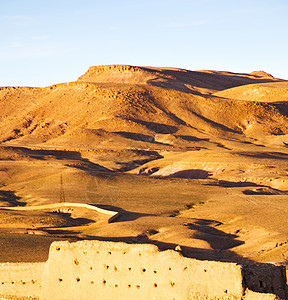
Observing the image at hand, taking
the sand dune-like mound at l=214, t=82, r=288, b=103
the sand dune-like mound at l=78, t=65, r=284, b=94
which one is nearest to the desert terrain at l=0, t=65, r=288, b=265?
the sand dune-like mound at l=214, t=82, r=288, b=103

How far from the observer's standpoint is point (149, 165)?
1975 inches

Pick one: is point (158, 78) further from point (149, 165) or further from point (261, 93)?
point (149, 165)

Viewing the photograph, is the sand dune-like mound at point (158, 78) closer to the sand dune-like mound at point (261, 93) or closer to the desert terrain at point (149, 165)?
the desert terrain at point (149, 165)

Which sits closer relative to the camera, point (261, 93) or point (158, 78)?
point (261, 93)

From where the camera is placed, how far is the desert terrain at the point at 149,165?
22969 mm

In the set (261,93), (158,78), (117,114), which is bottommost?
(117,114)

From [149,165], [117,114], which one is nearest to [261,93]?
[117,114]

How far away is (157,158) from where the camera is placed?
55.5 metres

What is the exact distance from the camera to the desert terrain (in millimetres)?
22969

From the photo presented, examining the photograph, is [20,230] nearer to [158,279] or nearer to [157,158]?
[158,279]

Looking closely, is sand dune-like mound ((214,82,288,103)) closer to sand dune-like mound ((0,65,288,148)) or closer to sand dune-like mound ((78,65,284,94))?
sand dune-like mound ((78,65,284,94))

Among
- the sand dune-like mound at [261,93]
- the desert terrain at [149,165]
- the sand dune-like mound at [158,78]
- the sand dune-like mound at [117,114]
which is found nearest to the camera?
the desert terrain at [149,165]

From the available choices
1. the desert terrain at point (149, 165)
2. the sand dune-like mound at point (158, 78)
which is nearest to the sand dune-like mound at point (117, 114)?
the desert terrain at point (149, 165)

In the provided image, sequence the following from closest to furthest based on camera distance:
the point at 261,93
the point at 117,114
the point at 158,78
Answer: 1. the point at 117,114
2. the point at 261,93
3. the point at 158,78
